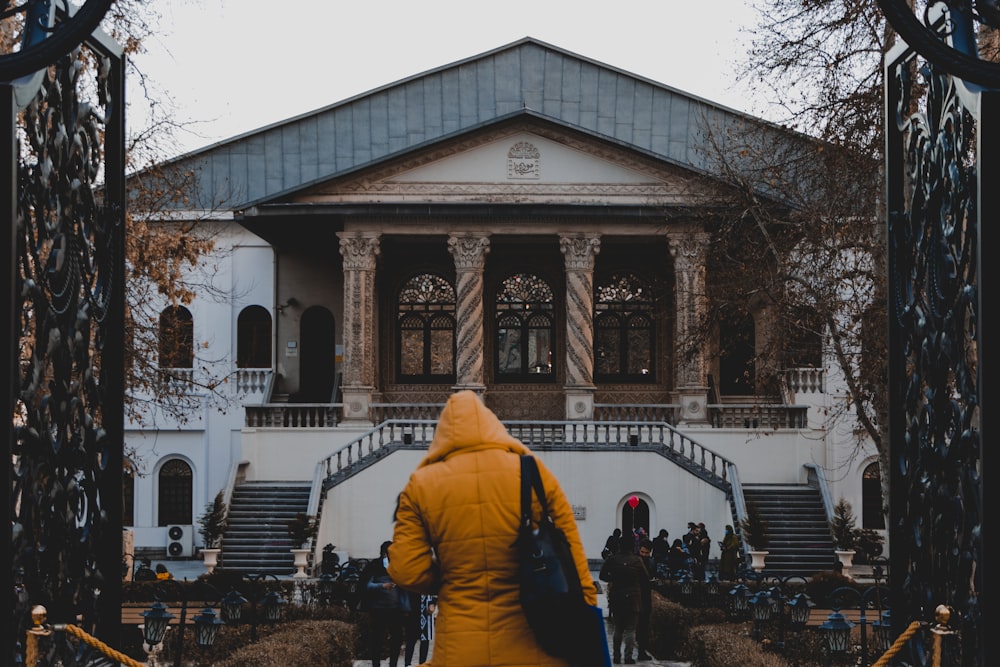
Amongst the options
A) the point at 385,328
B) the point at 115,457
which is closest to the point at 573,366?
the point at 385,328

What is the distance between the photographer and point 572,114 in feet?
146

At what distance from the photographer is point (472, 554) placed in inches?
228

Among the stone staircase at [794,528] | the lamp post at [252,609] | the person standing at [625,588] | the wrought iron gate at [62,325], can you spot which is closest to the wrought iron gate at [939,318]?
the wrought iron gate at [62,325]

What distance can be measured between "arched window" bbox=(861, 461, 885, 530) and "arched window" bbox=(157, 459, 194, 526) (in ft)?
60.1

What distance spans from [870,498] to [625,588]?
22.3 meters

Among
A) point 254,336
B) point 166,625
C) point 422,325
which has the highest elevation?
point 422,325

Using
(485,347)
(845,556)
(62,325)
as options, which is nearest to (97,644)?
(62,325)

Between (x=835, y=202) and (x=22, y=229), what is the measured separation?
55.7 feet

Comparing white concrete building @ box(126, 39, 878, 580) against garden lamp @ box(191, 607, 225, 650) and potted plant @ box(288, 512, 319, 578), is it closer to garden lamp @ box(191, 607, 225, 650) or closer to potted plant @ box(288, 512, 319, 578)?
potted plant @ box(288, 512, 319, 578)

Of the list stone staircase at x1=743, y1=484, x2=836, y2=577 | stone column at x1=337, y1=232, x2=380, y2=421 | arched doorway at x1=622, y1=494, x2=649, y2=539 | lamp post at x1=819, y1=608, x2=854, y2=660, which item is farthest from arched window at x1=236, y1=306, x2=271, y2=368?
lamp post at x1=819, y1=608, x2=854, y2=660

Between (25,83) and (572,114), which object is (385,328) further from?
(25,83)

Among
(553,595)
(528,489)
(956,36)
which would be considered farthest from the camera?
(528,489)

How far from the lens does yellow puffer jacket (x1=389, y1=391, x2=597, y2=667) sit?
5.73 metres

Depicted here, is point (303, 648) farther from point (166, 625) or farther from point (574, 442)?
point (574, 442)
